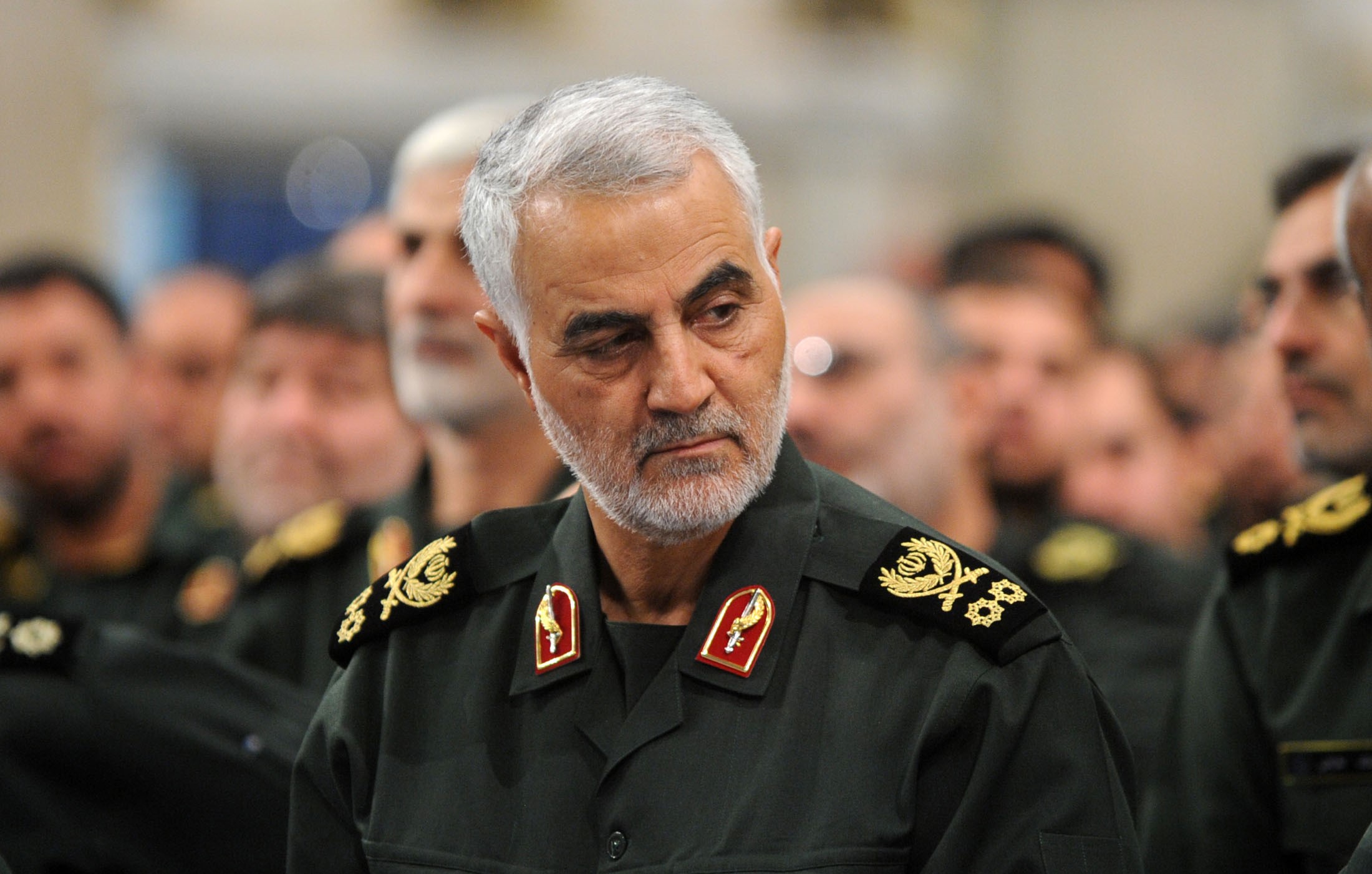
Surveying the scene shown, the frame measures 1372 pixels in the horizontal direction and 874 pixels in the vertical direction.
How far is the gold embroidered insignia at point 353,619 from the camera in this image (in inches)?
90.6

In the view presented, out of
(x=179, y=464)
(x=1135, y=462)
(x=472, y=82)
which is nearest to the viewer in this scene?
(x=1135, y=462)

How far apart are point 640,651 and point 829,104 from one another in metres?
11.7

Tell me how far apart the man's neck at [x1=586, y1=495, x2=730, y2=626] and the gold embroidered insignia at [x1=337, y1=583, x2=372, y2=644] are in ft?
1.15

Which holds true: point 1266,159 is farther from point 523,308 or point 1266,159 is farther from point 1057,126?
point 523,308

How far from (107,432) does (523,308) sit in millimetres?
3038

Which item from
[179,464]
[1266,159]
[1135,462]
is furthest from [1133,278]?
[179,464]

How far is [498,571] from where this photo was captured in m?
Result: 2.32

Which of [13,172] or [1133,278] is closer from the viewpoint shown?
[13,172]


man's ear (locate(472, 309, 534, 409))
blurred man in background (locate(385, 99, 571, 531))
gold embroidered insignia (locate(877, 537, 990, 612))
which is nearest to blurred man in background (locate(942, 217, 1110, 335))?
blurred man in background (locate(385, 99, 571, 531))

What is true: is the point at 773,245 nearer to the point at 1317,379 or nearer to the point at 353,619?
the point at 353,619

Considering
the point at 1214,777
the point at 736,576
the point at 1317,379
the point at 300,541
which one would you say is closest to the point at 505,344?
the point at 736,576

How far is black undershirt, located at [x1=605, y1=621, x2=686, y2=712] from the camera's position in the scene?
6.97 ft

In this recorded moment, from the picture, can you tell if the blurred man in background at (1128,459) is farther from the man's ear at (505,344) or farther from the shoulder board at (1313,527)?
the man's ear at (505,344)

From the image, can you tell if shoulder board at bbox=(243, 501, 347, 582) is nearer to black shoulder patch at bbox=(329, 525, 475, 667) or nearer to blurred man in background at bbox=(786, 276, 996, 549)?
blurred man in background at bbox=(786, 276, 996, 549)
